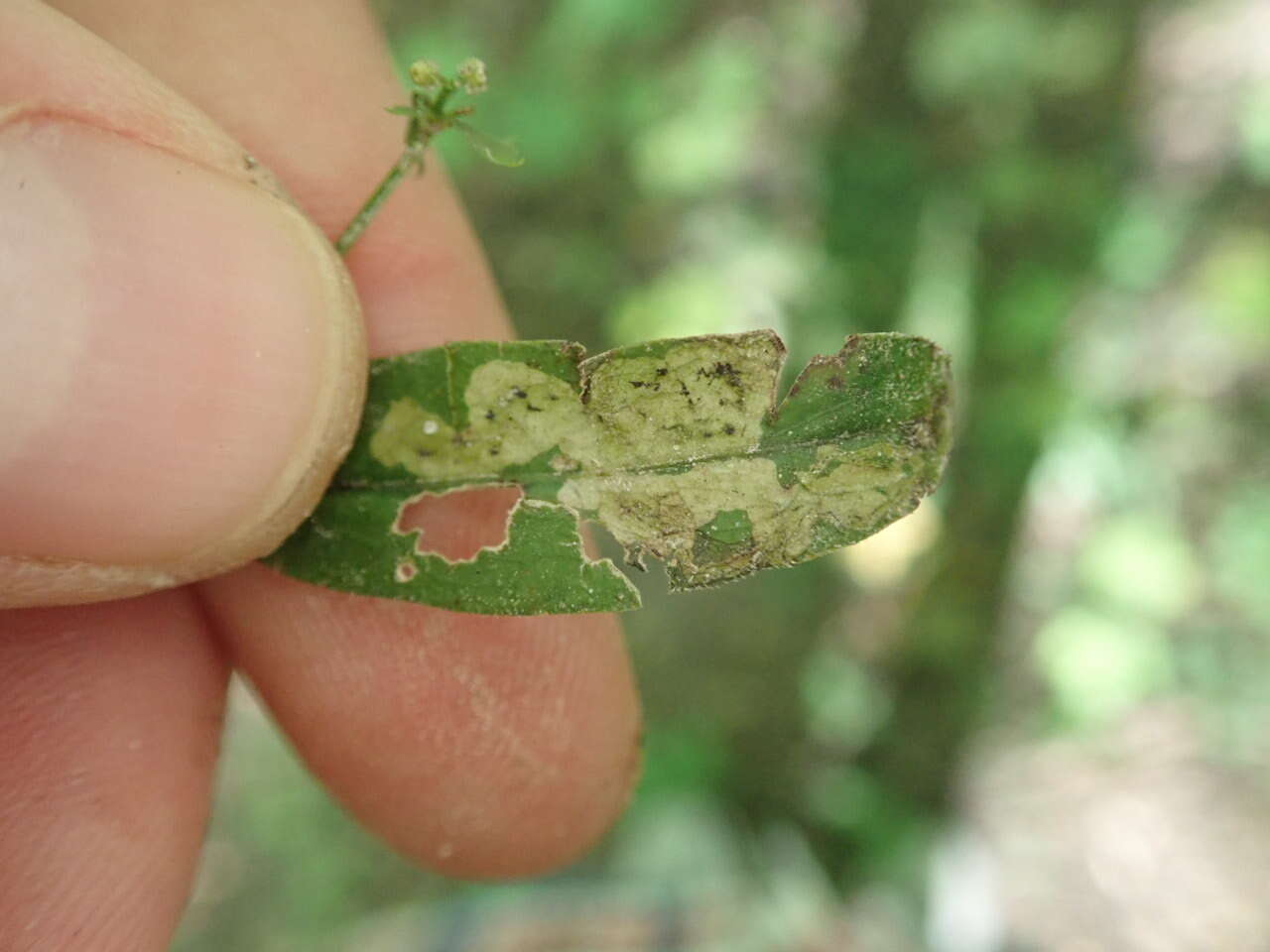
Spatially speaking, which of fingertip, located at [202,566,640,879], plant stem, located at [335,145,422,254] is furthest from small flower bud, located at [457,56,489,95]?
fingertip, located at [202,566,640,879]

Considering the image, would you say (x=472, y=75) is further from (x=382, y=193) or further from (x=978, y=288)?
(x=978, y=288)

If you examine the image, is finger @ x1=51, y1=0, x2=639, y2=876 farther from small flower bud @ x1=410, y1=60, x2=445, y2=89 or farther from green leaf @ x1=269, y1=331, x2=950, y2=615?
small flower bud @ x1=410, y1=60, x2=445, y2=89

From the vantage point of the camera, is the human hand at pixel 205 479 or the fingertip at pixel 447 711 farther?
the fingertip at pixel 447 711

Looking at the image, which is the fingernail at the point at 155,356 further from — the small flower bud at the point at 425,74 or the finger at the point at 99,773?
the finger at the point at 99,773

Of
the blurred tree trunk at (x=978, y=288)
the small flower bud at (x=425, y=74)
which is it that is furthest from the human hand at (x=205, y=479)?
the blurred tree trunk at (x=978, y=288)

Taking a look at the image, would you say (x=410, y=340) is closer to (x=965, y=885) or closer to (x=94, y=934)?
(x=94, y=934)

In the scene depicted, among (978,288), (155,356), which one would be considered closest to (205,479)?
(155,356)

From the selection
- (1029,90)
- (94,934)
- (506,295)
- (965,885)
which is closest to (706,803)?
(965,885)

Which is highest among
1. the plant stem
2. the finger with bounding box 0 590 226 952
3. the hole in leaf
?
the plant stem
